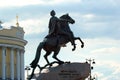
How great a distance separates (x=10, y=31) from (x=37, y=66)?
244 feet

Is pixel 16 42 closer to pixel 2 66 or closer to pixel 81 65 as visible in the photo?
pixel 2 66

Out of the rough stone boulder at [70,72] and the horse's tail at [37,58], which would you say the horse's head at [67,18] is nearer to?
the horse's tail at [37,58]

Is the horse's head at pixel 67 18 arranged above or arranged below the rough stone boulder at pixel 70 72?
above

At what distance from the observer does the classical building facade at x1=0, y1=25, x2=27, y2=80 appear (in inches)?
3725

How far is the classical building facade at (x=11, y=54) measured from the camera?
9462cm

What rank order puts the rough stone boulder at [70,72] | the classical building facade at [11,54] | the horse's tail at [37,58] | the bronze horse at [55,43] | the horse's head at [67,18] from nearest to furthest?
the rough stone boulder at [70,72]
the bronze horse at [55,43]
the horse's tail at [37,58]
the horse's head at [67,18]
the classical building facade at [11,54]

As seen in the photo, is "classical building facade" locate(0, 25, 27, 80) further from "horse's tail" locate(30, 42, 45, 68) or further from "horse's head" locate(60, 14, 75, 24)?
"horse's head" locate(60, 14, 75, 24)

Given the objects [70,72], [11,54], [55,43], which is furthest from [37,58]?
[11,54]

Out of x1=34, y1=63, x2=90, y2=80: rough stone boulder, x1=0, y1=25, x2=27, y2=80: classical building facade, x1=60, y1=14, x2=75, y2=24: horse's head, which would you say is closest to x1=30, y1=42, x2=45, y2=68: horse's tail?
x1=34, y1=63, x2=90, y2=80: rough stone boulder

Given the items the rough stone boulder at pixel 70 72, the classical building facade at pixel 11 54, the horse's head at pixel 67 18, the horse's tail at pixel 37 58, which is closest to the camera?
the rough stone boulder at pixel 70 72

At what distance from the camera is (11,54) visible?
3787 inches

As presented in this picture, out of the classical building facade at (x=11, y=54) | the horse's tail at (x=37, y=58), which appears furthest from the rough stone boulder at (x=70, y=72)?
the classical building facade at (x=11, y=54)

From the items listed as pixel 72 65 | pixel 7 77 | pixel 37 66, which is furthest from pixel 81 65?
pixel 7 77

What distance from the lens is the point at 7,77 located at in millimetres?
93688
